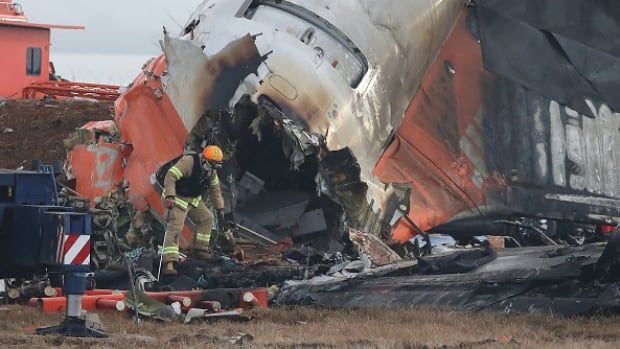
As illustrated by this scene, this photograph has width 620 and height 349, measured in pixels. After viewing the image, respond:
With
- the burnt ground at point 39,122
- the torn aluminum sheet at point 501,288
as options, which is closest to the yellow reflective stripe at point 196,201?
the torn aluminum sheet at point 501,288

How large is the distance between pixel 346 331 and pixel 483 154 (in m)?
7.54

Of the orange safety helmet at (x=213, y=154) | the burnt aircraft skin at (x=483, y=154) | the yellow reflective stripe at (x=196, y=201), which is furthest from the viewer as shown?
the burnt aircraft skin at (x=483, y=154)

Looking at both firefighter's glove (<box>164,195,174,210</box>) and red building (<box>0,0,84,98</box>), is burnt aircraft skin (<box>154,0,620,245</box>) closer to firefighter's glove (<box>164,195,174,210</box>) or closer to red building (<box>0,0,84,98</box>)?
firefighter's glove (<box>164,195,174,210</box>)

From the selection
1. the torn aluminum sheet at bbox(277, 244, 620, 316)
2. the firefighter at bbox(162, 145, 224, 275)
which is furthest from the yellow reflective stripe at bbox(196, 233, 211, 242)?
the torn aluminum sheet at bbox(277, 244, 620, 316)

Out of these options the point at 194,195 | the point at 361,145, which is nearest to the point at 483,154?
the point at 361,145

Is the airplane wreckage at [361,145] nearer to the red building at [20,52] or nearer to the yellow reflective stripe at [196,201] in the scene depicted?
the yellow reflective stripe at [196,201]

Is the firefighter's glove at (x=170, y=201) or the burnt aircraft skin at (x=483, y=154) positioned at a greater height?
the burnt aircraft skin at (x=483, y=154)

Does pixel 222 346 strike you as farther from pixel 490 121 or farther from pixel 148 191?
pixel 490 121

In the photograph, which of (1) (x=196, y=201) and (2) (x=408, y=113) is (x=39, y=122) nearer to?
(2) (x=408, y=113)

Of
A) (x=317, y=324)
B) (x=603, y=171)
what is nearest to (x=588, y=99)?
(x=317, y=324)

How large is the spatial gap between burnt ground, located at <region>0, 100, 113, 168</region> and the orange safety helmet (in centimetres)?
1287

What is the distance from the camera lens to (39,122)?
2733cm

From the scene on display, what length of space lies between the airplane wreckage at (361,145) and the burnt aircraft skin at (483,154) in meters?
0.02

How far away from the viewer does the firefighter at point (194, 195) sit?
13656 mm
